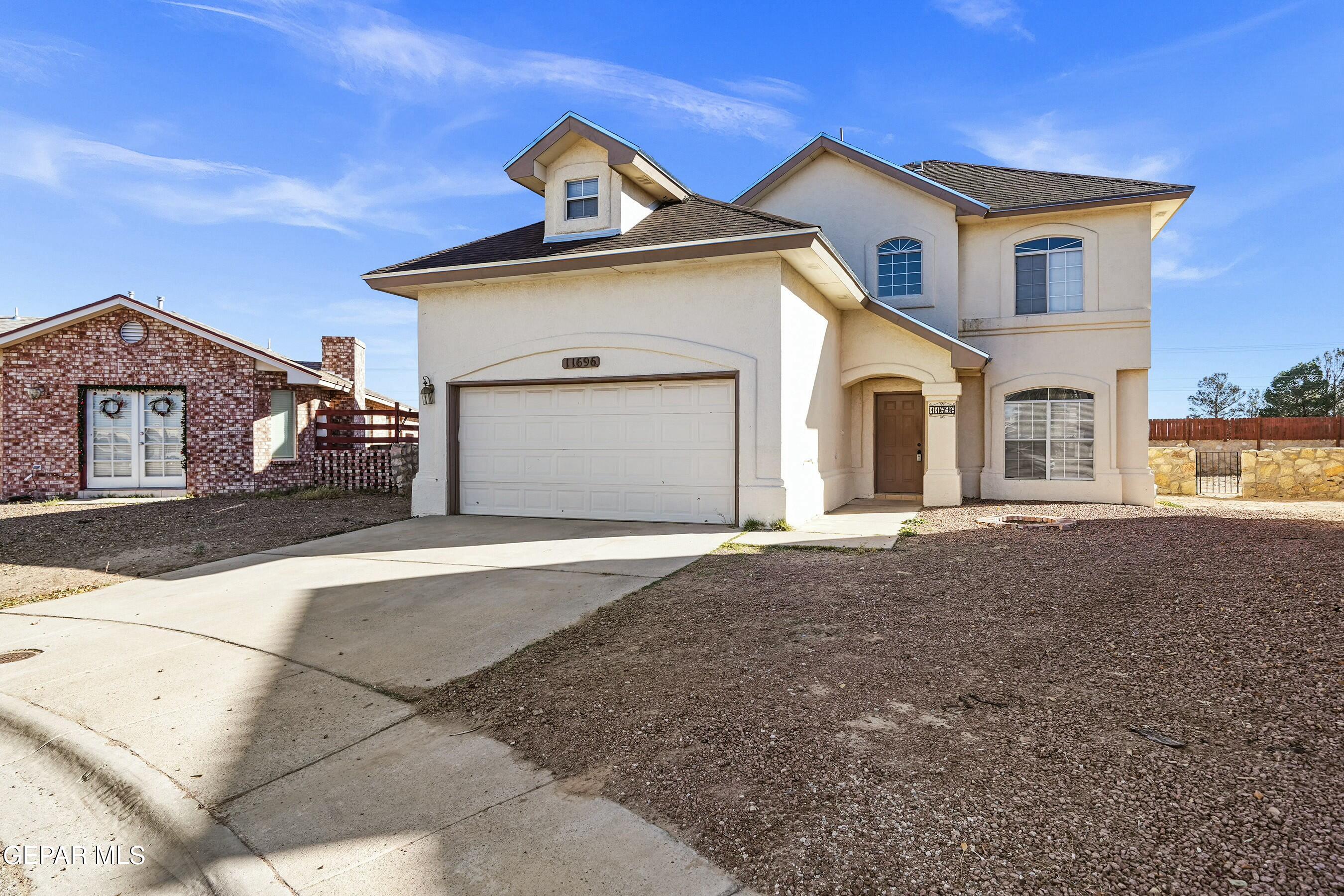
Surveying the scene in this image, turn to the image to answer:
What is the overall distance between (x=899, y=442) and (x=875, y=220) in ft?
15.5

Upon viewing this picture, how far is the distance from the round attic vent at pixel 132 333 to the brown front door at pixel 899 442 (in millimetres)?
15974

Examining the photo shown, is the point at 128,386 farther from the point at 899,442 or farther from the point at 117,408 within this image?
the point at 899,442

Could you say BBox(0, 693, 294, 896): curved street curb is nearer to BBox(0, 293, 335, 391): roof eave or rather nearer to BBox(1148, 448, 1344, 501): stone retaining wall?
BBox(0, 293, 335, 391): roof eave

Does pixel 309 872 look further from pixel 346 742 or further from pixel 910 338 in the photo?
pixel 910 338

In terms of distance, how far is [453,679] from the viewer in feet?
16.1

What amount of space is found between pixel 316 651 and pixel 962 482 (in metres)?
12.9

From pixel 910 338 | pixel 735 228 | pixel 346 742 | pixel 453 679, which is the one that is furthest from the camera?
pixel 910 338

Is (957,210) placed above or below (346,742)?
above

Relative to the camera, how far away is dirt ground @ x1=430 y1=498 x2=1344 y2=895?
2.66 m

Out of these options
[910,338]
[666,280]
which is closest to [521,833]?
[666,280]

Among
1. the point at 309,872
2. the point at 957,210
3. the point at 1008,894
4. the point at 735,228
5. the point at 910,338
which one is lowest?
the point at 309,872

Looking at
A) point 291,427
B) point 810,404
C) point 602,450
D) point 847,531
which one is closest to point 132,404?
point 291,427

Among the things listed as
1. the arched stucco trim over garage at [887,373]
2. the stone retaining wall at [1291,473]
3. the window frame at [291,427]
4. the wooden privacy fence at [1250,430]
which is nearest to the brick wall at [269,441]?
the window frame at [291,427]

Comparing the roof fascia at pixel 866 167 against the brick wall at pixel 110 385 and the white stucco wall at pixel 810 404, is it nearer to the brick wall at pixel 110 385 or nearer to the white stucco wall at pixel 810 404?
the white stucco wall at pixel 810 404
